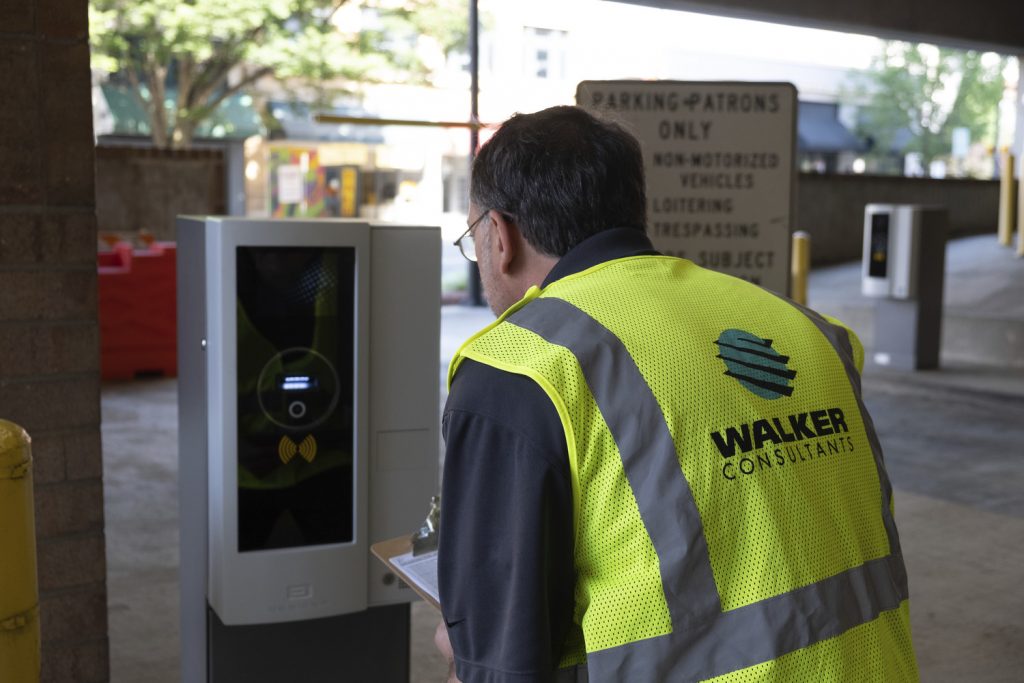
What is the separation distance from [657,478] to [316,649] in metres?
1.93

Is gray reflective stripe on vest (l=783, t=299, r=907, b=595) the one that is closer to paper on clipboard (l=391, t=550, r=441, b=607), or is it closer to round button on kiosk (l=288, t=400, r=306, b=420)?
paper on clipboard (l=391, t=550, r=441, b=607)

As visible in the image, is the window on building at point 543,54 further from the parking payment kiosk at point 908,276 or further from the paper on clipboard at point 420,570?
the paper on clipboard at point 420,570

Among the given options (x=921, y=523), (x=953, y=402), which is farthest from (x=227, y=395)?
(x=953, y=402)

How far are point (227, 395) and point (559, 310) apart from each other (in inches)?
58.1

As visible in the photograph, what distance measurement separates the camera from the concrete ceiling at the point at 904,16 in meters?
13.8

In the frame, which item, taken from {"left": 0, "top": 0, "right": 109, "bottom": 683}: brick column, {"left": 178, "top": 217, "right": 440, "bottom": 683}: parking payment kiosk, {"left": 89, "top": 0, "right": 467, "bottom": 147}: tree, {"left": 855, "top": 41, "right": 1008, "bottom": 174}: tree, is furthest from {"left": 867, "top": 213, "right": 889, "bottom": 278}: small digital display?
{"left": 855, "top": 41, "right": 1008, "bottom": 174}: tree

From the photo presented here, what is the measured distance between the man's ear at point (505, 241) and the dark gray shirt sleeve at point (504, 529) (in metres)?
0.26

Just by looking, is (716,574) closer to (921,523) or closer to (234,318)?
(234,318)

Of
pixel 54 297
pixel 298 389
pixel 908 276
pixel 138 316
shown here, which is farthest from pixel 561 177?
pixel 908 276

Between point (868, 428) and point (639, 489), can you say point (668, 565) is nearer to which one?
point (639, 489)

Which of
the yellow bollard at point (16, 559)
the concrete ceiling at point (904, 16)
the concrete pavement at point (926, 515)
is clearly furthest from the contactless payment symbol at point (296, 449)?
the concrete ceiling at point (904, 16)

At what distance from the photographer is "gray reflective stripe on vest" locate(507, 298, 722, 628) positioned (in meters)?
1.45

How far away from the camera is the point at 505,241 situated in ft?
5.66

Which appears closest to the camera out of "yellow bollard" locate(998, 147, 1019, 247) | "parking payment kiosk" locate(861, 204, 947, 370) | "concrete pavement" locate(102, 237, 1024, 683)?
"concrete pavement" locate(102, 237, 1024, 683)
